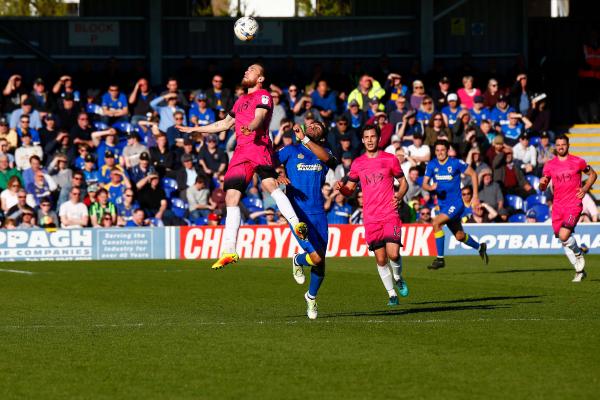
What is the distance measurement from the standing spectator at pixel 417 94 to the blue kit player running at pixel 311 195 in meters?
16.2

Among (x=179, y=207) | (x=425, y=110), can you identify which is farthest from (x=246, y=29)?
(x=425, y=110)

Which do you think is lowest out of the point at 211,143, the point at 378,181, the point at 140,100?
the point at 378,181

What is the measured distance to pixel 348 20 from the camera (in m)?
33.6

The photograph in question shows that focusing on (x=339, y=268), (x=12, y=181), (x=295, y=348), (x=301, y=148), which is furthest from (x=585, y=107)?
(x=295, y=348)

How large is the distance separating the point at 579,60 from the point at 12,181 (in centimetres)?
1745

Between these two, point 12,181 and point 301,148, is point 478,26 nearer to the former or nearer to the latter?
point 12,181

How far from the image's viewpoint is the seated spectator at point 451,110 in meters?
28.2

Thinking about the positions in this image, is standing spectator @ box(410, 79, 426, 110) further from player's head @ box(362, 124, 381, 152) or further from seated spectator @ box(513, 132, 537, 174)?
player's head @ box(362, 124, 381, 152)

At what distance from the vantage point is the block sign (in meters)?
32.7

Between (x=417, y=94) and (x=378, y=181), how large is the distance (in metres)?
15.4

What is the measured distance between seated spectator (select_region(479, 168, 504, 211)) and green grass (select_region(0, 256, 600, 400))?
314 inches

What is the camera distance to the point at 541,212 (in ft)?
87.8

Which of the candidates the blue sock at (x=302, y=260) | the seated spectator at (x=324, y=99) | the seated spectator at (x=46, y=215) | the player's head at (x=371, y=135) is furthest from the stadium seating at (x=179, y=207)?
the player's head at (x=371, y=135)

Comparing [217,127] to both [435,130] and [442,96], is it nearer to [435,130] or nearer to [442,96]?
[435,130]
